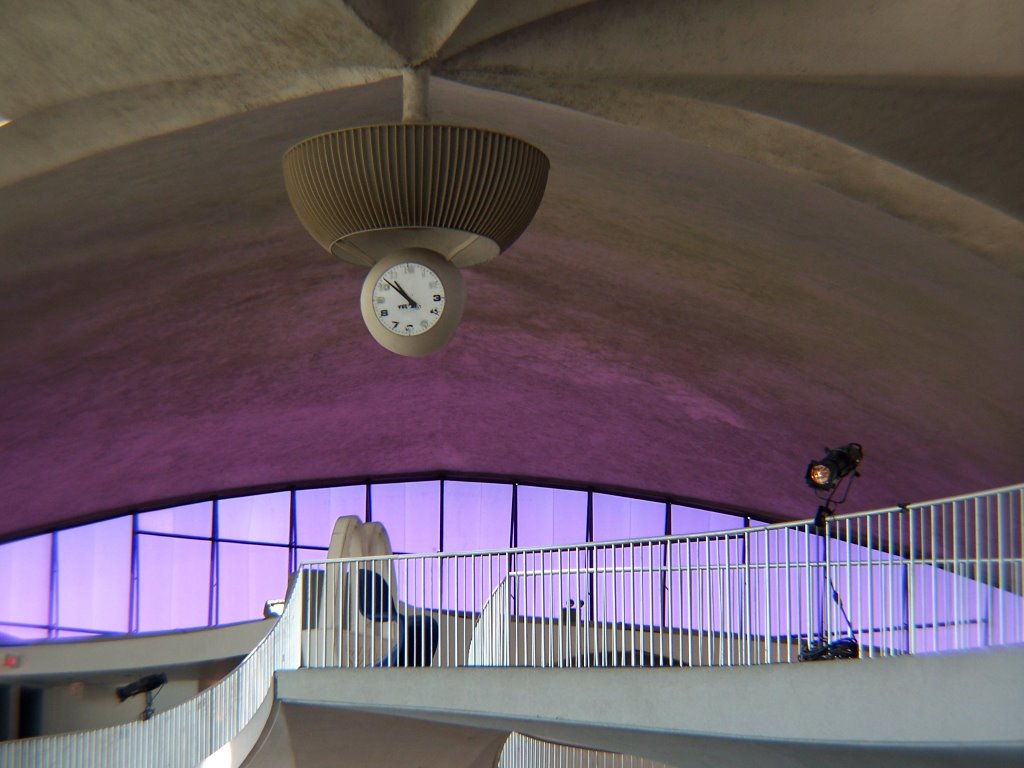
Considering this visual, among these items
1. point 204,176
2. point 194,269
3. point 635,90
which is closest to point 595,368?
point 194,269

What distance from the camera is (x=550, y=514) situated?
3053 cm

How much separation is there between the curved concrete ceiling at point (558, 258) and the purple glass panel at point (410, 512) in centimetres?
62

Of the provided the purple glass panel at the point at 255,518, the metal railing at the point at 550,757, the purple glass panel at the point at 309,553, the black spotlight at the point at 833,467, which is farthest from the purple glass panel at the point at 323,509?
the black spotlight at the point at 833,467

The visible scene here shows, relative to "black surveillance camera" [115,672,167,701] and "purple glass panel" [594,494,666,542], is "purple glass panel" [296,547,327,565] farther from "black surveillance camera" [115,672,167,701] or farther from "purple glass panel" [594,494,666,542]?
"purple glass panel" [594,494,666,542]

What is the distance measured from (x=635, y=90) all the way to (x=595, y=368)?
1151cm

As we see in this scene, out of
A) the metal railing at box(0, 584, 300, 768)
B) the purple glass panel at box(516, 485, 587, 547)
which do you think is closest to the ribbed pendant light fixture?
the metal railing at box(0, 584, 300, 768)

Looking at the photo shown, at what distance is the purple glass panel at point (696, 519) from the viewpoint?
3016 cm

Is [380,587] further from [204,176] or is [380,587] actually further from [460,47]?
[460,47]

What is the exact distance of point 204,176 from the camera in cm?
1731

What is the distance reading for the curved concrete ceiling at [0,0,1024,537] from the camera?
13.0 metres

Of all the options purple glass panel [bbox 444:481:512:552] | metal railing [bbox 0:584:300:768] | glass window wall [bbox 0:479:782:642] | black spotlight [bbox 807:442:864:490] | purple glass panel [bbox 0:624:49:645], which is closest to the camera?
black spotlight [bbox 807:442:864:490]

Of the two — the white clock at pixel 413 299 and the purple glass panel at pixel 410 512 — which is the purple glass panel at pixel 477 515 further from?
the white clock at pixel 413 299

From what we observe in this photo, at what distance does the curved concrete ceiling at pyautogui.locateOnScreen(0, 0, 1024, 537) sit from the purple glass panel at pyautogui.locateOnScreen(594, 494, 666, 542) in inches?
23.3

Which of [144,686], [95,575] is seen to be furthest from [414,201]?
[95,575]
